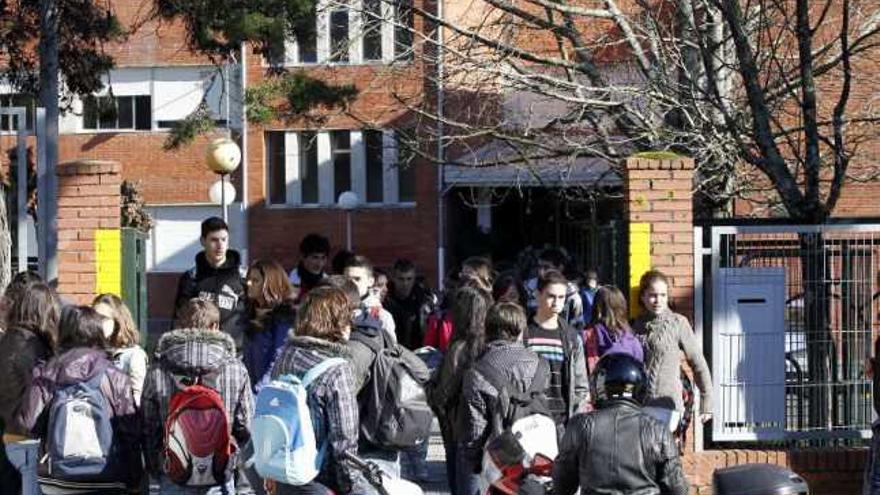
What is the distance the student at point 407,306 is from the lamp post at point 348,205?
67.9ft

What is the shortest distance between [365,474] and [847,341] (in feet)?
18.6

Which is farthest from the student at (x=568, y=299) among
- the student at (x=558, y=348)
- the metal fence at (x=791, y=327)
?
the student at (x=558, y=348)

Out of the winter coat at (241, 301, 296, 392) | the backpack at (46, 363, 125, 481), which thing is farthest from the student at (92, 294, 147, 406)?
the backpack at (46, 363, 125, 481)

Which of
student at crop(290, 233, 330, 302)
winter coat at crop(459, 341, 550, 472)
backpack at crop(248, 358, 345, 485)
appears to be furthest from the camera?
student at crop(290, 233, 330, 302)

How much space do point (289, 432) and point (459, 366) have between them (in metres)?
2.00

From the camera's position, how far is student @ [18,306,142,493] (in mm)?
8359

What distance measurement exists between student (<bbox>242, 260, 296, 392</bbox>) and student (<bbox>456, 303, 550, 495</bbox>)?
135 cm

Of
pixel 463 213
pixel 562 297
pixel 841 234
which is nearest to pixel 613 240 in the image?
pixel 841 234

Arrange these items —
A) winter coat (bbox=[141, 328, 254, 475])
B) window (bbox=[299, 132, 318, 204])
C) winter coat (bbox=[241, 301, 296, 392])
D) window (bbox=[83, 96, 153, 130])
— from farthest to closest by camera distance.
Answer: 1. window (bbox=[83, 96, 153, 130])
2. window (bbox=[299, 132, 318, 204])
3. winter coat (bbox=[241, 301, 296, 392])
4. winter coat (bbox=[141, 328, 254, 475])

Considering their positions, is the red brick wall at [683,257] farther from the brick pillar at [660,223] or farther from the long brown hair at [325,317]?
the long brown hair at [325,317]

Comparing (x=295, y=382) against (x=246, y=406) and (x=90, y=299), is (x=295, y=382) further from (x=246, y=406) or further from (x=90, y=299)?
(x=90, y=299)

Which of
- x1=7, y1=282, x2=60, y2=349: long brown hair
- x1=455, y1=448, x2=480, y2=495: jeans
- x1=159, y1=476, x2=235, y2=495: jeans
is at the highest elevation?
x1=7, y1=282, x2=60, y2=349: long brown hair

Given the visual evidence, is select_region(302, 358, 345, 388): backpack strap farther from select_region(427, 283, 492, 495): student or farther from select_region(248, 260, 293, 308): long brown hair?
select_region(248, 260, 293, 308): long brown hair

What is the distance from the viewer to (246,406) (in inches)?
328
